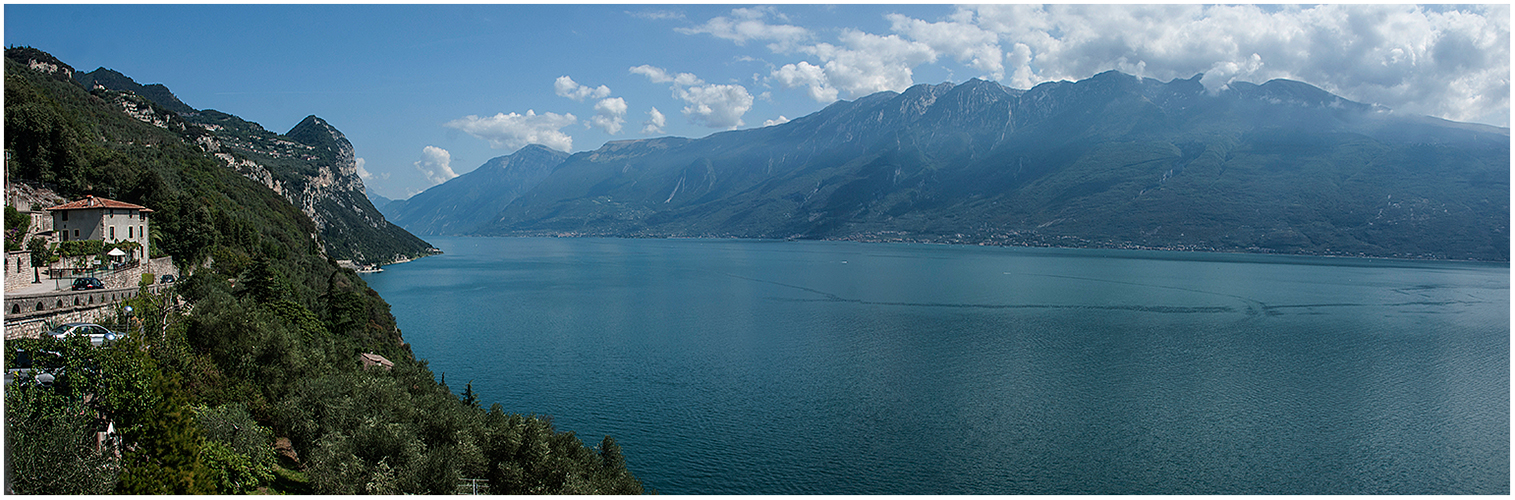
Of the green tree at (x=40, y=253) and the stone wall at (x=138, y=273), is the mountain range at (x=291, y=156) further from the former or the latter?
the green tree at (x=40, y=253)

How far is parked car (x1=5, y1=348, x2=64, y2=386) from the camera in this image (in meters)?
15.1

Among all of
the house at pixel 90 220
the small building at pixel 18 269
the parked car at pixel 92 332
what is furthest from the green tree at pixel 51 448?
the house at pixel 90 220

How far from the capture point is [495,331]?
52.2 metres

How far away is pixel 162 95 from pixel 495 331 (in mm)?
119738

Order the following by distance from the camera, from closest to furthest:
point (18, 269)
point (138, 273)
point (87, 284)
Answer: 1. point (87, 284)
2. point (18, 269)
3. point (138, 273)

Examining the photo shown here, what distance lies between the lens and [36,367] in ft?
51.5

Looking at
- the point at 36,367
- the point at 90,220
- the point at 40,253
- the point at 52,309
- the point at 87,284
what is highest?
the point at 90,220

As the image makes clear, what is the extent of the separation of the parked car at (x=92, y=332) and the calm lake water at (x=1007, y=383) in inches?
588

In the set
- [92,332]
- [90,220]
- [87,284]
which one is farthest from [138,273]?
[92,332]

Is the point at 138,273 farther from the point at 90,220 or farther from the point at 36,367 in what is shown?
the point at 36,367

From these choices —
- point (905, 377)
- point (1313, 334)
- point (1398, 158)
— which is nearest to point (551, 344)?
point (905, 377)

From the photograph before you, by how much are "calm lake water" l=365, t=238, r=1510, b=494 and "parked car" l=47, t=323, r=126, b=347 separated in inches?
588

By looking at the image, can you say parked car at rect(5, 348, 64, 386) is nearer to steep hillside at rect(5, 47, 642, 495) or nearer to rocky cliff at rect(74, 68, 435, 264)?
steep hillside at rect(5, 47, 642, 495)

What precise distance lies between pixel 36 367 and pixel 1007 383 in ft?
114
